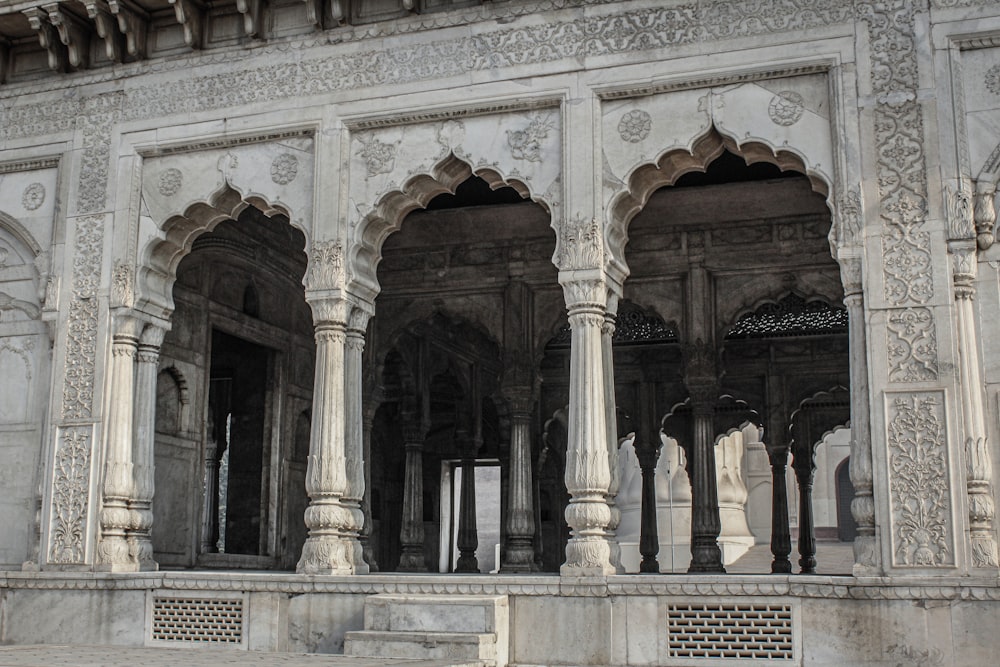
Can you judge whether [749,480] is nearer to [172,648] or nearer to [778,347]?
[778,347]

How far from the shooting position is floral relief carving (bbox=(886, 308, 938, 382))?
884cm

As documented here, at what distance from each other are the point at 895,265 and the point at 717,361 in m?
4.72

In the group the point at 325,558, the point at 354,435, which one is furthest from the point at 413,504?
the point at 325,558

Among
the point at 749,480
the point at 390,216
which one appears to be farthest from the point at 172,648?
the point at 749,480

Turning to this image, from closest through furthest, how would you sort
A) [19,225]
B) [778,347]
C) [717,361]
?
1. [19,225]
2. [717,361]
3. [778,347]

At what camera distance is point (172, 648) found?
10.2 metres

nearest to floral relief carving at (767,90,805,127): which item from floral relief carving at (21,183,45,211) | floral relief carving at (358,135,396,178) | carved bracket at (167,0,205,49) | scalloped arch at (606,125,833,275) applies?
scalloped arch at (606,125,833,275)

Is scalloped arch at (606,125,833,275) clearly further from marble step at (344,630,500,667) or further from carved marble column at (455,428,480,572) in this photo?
carved marble column at (455,428,480,572)

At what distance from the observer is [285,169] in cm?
1102

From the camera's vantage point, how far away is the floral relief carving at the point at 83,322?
1120 centimetres

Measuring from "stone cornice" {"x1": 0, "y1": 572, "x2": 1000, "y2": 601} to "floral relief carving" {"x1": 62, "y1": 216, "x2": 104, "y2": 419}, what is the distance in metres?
1.52

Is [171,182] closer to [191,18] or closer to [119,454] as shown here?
[191,18]

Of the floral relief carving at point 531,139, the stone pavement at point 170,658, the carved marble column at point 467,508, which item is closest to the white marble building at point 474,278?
the floral relief carving at point 531,139

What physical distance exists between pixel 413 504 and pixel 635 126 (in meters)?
6.94
